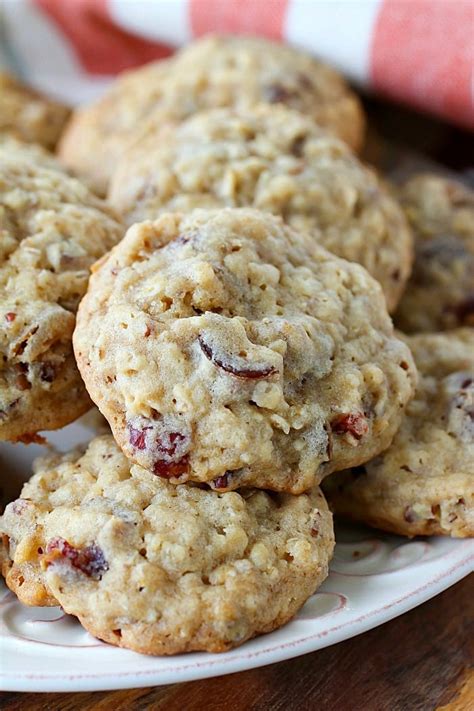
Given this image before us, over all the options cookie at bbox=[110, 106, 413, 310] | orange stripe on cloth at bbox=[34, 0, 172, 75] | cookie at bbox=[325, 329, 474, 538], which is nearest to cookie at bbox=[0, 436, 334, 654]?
cookie at bbox=[325, 329, 474, 538]

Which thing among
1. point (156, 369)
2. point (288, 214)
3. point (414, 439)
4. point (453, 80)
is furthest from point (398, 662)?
point (453, 80)

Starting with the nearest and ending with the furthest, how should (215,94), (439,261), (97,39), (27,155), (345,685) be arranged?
(345,685), (27,155), (439,261), (215,94), (97,39)

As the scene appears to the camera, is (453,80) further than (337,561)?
Yes

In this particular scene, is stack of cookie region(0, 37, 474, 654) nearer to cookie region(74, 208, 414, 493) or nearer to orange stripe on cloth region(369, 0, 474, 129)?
cookie region(74, 208, 414, 493)

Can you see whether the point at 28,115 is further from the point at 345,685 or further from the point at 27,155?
the point at 345,685

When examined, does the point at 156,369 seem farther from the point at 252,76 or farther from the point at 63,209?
the point at 252,76

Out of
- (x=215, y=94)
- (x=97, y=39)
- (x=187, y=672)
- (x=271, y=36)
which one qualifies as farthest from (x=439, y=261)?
(x=97, y=39)
